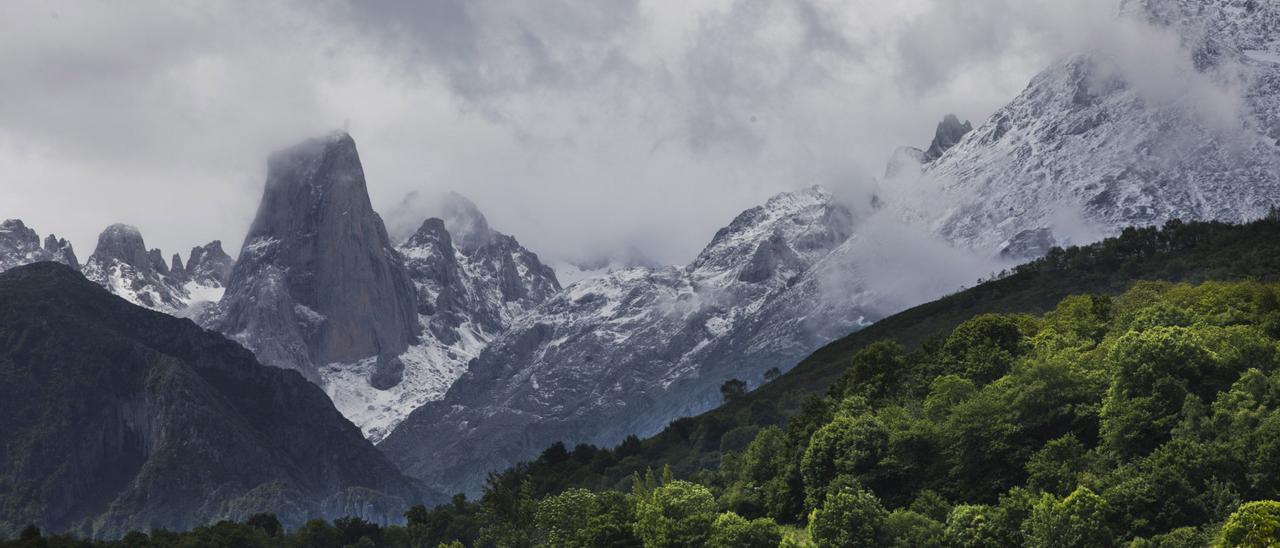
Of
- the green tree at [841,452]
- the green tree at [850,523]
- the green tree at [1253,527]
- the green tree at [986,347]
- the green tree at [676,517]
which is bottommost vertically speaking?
the green tree at [1253,527]

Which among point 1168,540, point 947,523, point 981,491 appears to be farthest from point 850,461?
point 1168,540

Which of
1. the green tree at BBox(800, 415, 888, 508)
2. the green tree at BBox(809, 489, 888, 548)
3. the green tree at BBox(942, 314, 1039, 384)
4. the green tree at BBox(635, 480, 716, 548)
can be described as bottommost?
the green tree at BBox(809, 489, 888, 548)

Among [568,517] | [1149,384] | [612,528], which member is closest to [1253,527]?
[1149,384]

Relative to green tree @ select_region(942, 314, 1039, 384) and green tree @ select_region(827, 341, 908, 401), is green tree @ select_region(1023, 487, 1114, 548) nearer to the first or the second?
green tree @ select_region(942, 314, 1039, 384)

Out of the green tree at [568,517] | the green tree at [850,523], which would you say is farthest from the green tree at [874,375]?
the green tree at [850,523]

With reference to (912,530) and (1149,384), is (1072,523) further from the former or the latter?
(1149,384)

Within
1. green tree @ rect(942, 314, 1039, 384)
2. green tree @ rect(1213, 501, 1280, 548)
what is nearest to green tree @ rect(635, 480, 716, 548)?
green tree @ rect(942, 314, 1039, 384)

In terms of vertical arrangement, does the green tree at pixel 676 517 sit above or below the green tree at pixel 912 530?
above

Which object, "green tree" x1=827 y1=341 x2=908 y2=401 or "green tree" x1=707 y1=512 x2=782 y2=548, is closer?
"green tree" x1=707 y1=512 x2=782 y2=548

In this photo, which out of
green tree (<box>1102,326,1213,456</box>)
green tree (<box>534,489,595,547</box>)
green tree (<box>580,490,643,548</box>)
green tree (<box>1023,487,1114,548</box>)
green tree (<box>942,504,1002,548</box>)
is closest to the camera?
green tree (<box>1023,487,1114,548</box>)

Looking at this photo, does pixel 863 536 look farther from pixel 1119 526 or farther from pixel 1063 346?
pixel 1063 346

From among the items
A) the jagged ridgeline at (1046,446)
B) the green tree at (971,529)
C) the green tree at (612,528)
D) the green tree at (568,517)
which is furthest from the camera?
the green tree at (568,517)

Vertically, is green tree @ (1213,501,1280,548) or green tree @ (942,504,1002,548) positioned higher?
green tree @ (942,504,1002,548)

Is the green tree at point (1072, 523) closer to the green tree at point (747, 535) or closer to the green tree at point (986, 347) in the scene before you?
the green tree at point (747, 535)
